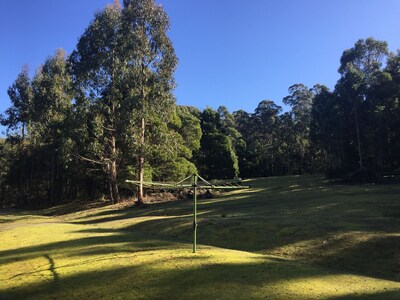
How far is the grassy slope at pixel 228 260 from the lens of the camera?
8445 millimetres

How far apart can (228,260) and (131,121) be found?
87.4ft

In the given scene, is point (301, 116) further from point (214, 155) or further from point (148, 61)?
point (148, 61)

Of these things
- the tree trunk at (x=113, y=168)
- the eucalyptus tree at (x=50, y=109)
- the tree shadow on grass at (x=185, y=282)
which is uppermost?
the eucalyptus tree at (x=50, y=109)

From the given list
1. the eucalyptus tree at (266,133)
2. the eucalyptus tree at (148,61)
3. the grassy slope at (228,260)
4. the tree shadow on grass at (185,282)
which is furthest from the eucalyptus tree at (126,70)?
the eucalyptus tree at (266,133)

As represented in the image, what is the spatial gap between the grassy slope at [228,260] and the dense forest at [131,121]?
18509 millimetres

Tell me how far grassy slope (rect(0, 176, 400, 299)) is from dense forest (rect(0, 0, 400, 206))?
18509 millimetres

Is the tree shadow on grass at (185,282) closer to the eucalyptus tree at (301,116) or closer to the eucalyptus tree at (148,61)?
the eucalyptus tree at (148,61)

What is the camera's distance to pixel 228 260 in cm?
1079

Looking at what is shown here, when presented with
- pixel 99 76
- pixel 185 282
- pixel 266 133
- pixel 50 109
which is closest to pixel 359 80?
pixel 99 76

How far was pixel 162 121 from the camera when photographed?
4022 centimetres

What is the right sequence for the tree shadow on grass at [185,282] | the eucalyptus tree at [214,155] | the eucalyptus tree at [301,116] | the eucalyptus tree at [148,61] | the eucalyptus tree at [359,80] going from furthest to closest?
the eucalyptus tree at [301,116]
the eucalyptus tree at [214,155]
the eucalyptus tree at [359,80]
the eucalyptus tree at [148,61]
the tree shadow on grass at [185,282]

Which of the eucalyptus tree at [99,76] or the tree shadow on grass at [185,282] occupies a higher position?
the eucalyptus tree at [99,76]

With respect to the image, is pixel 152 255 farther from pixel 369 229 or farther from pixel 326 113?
pixel 326 113

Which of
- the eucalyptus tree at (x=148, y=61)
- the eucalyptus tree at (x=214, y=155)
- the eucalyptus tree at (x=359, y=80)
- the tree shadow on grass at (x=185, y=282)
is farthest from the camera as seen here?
the eucalyptus tree at (x=214, y=155)
